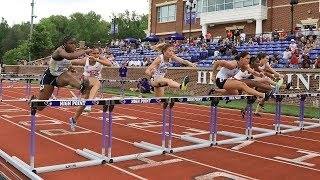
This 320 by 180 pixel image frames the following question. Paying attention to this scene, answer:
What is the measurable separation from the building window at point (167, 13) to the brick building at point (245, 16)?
14 centimetres

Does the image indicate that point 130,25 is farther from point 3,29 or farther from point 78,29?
point 3,29

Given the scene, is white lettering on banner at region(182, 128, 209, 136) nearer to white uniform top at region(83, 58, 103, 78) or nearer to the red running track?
the red running track

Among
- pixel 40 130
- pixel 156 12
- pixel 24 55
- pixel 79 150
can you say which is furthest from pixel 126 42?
Result: pixel 79 150

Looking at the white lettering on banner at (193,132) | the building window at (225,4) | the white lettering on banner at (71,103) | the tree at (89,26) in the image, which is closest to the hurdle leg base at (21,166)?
the white lettering on banner at (71,103)

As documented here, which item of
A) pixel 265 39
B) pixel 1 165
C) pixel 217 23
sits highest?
pixel 217 23

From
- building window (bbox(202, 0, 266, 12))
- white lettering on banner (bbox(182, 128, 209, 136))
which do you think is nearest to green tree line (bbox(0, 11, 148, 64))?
building window (bbox(202, 0, 266, 12))

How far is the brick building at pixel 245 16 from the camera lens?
34031 mm

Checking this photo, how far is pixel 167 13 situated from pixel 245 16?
12.7m

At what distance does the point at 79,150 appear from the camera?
8008mm

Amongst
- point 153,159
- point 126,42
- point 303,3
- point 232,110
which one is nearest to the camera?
point 153,159

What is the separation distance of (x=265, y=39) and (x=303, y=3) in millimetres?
8930

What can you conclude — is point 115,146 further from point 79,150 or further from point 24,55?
point 24,55

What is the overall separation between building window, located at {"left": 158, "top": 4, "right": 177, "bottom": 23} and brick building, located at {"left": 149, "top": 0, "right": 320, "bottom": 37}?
0.47 ft

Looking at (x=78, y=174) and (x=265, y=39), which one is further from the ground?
(x=265, y=39)
